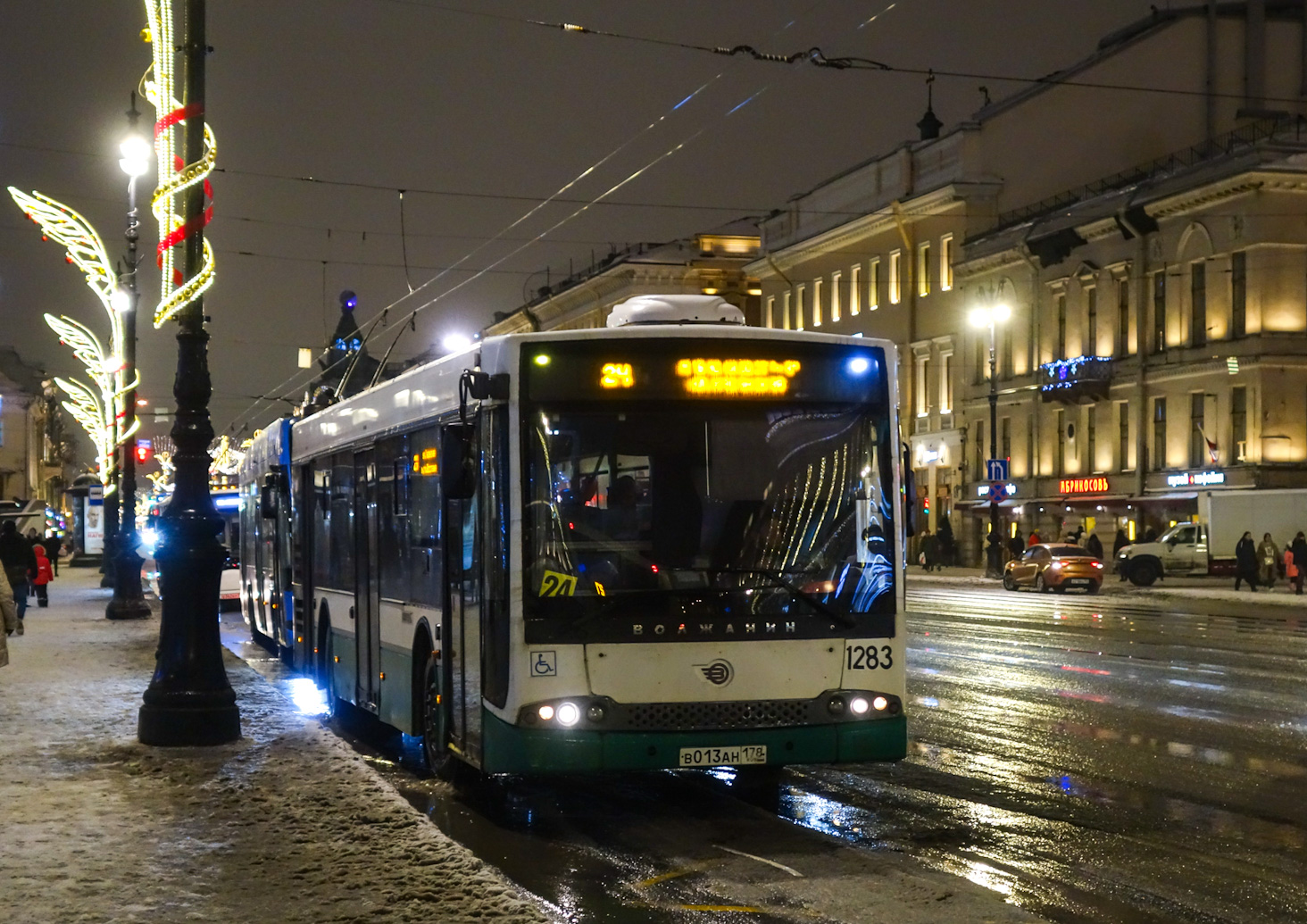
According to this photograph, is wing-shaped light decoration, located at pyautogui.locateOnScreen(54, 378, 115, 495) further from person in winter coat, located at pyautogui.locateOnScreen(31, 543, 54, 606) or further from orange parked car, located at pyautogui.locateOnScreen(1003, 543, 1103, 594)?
orange parked car, located at pyautogui.locateOnScreen(1003, 543, 1103, 594)

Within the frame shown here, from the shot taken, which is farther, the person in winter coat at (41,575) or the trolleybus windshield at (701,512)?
the person in winter coat at (41,575)

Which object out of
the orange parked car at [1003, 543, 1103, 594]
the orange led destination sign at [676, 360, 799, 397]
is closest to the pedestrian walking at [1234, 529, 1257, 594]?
the orange parked car at [1003, 543, 1103, 594]

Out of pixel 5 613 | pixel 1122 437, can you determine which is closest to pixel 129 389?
pixel 5 613

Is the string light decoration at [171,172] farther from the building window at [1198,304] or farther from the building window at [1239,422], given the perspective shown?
the building window at [1198,304]

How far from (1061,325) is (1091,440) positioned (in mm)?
4148

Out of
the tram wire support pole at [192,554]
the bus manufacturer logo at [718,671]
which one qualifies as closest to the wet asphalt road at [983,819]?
the bus manufacturer logo at [718,671]

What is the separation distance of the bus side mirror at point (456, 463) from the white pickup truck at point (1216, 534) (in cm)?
3848

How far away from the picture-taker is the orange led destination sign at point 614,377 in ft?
31.7

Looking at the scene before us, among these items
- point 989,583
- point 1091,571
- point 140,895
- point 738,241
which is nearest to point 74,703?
point 140,895

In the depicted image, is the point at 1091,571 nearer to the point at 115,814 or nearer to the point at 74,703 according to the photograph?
the point at 74,703

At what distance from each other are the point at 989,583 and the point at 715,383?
43170 millimetres

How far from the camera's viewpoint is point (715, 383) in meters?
9.73

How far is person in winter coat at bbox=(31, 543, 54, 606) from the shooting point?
33.5m

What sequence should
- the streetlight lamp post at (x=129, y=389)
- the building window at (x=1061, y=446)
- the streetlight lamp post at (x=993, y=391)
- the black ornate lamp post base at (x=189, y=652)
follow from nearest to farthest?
the black ornate lamp post base at (x=189, y=652)
the streetlight lamp post at (x=129, y=389)
the streetlight lamp post at (x=993, y=391)
the building window at (x=1061, y=446)
